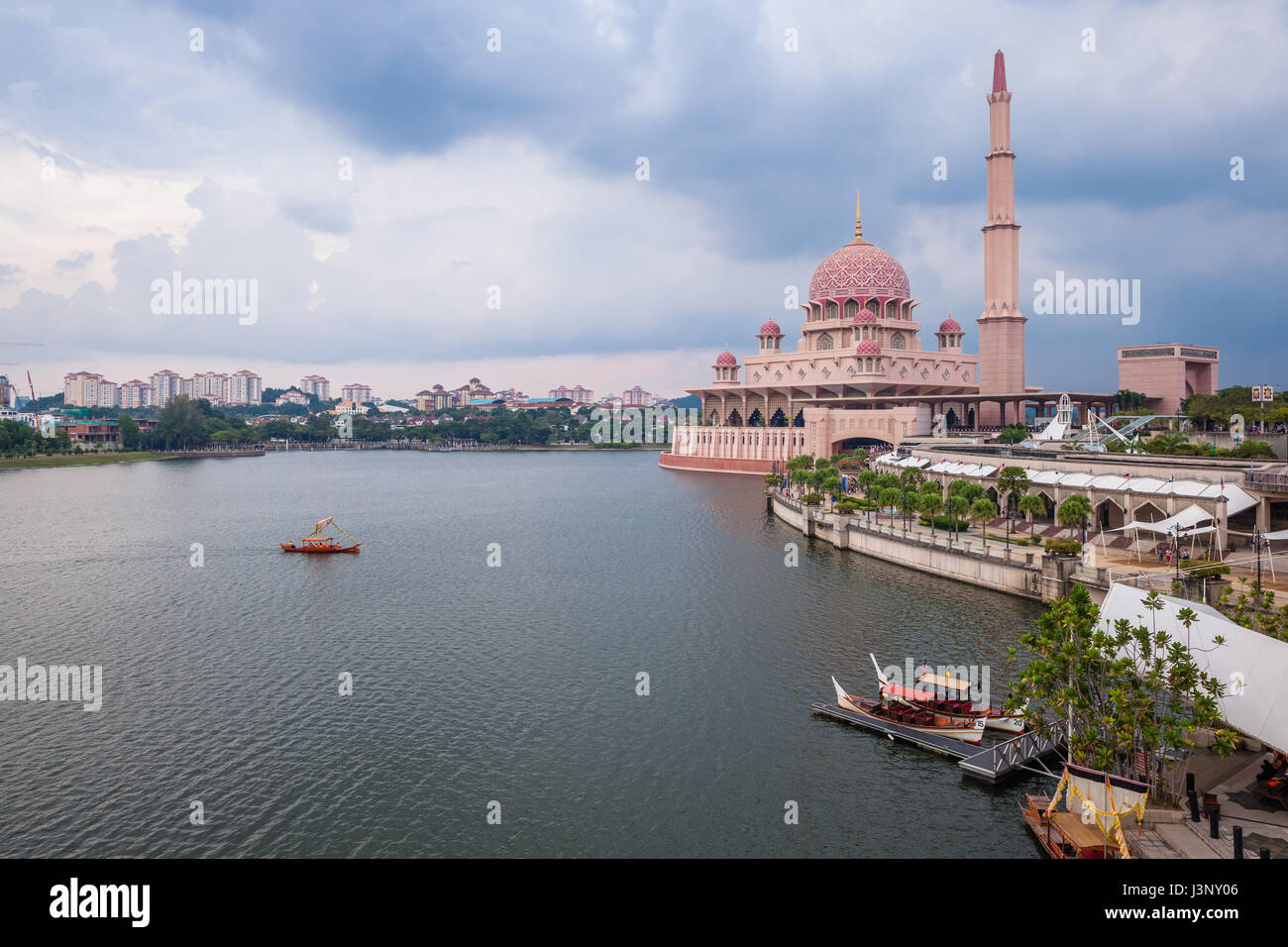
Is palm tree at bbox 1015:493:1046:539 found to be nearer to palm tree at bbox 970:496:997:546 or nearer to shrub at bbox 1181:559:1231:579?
palm tree at bbox 970:496:997:546

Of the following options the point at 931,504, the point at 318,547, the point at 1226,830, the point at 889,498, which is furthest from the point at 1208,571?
the point at 318,547

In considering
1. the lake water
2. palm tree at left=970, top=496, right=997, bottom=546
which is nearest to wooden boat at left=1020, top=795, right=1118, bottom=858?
the lake water

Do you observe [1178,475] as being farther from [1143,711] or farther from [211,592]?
[211,592]

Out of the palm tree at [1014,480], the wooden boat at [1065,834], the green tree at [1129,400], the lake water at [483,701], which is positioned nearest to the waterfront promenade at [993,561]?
the lake water at [483,701]

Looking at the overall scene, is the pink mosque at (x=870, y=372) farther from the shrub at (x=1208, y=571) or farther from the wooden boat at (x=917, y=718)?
the wooden boat at (x=917, y=718)

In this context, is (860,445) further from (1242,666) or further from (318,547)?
(1242,666)
